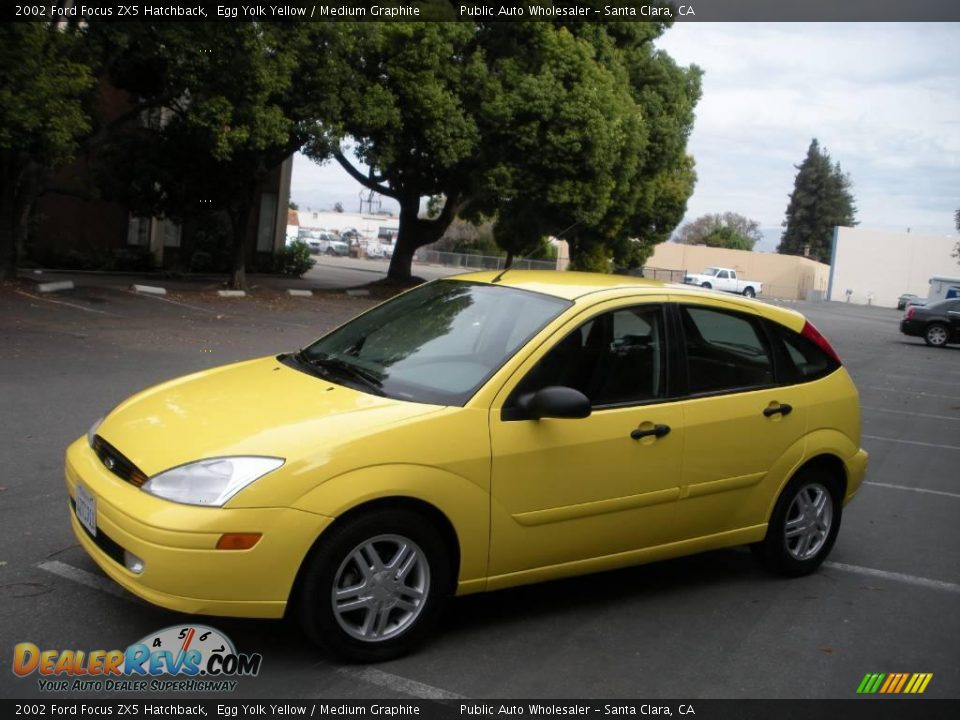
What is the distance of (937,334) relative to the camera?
30641 mm

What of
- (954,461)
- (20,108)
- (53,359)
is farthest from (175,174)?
(954,461)

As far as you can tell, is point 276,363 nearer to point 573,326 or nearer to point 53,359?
point 573,326

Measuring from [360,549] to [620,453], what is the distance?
141 cm

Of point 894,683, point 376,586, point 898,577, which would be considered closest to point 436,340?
point 376,586

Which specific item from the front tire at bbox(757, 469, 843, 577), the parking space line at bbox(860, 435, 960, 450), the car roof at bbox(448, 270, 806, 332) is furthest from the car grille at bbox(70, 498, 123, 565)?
the parking space line at bbox(860, 435, 960, 450)

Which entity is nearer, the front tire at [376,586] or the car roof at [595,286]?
the front tire at [376,586]

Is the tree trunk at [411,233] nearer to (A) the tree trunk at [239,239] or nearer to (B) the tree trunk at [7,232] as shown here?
(A) the tree trunk at [239,239]

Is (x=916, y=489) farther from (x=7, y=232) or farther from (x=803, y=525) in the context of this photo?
(x=7, y=232)

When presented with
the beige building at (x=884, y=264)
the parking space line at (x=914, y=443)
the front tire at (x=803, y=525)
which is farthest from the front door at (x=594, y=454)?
the beige building at (x=884, y=264)

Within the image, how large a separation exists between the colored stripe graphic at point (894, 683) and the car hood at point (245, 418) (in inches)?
89.7

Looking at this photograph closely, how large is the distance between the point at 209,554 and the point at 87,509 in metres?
0.83

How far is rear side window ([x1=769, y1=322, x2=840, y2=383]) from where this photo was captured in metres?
5.63

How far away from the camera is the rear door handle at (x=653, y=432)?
4.76 meters
